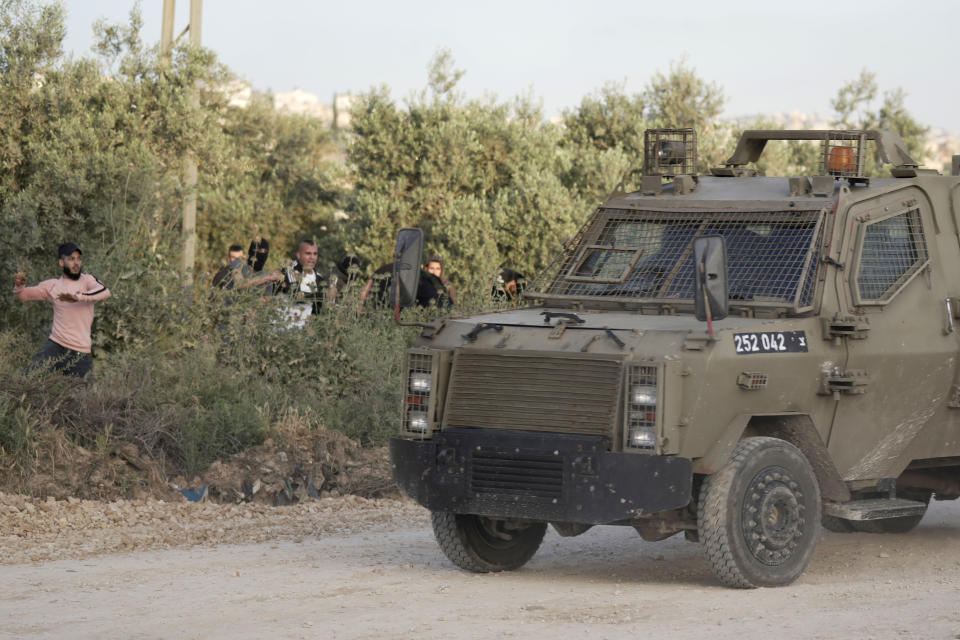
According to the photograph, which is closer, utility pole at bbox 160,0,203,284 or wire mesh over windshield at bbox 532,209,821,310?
wire mesh over windshield at bbox 532,209,821,310

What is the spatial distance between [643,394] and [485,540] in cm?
178

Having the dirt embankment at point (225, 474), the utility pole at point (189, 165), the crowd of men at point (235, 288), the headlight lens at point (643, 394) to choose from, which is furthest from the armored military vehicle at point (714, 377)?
the utility pole at point (189, 165)

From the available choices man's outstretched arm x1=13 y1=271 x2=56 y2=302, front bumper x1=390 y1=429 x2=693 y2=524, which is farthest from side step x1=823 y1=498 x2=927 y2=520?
man's outstretched arm x1=13 y1=271 x2=56 y2=302

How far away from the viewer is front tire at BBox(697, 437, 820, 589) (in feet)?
26.4

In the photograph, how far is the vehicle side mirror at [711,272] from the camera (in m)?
7.66

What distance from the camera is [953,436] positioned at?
9.40m

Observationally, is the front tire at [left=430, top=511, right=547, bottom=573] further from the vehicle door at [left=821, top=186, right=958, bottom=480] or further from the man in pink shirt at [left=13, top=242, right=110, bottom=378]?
the man in pink shirt at [left=13, top=242, right=110, bottom=378]

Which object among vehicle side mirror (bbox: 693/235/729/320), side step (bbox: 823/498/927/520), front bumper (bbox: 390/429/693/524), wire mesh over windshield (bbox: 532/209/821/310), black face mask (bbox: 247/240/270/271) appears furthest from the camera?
black face mask (bbox: 247/240/270/271)

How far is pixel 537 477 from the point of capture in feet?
26.8

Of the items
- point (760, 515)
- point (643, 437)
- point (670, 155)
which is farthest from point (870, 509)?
point (670, 155)

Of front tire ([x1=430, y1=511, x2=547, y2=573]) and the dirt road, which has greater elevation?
front tire ([x1=430, y1=511, x2=547, y2=573])

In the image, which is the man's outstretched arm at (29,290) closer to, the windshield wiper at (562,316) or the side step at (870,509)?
the windshield wiper at (562,316)

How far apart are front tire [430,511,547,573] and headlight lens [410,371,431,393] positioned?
2.49 feet

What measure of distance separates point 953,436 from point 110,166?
1090cm
